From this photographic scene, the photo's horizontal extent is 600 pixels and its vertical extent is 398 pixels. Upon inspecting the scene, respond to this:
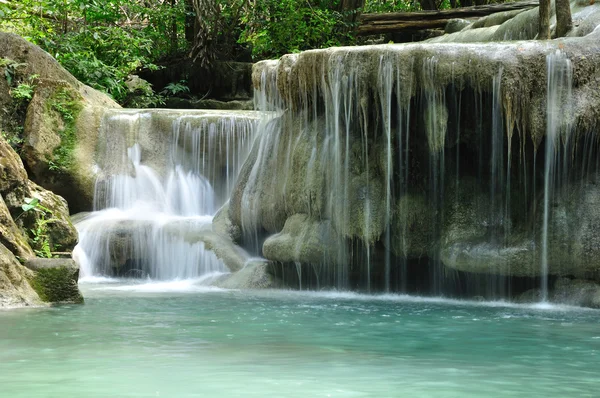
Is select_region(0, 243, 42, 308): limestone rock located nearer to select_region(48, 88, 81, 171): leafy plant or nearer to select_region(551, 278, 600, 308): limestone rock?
select_region(551, 278, 600, 308): limestone rock

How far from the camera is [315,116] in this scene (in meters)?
12.5

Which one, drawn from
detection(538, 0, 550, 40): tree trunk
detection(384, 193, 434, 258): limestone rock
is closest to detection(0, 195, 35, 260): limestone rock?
detection(384, 193, 434, 258): limestone rock

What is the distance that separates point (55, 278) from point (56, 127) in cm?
708

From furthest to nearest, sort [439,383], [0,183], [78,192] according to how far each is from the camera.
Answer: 1. [78,192]
2. [0,183]
3. [439,383]

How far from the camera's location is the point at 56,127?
16.0 m

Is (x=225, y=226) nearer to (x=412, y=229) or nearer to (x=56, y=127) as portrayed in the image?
(x=412, y=229)

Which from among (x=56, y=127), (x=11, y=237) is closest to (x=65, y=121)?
(x=56, y=127)

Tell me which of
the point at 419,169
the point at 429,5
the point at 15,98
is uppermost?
the point at 429,5

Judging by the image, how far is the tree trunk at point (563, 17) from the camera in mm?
12406

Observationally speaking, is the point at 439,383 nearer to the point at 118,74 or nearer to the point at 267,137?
the point at 267,137

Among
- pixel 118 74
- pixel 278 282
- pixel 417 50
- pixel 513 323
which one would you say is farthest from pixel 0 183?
pixel 118 74

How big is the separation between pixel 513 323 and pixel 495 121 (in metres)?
3.16

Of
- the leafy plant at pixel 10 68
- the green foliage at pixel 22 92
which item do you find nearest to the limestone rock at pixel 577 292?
the green foliage at pixel 22 92

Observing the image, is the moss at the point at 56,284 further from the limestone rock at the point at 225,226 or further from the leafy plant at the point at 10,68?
the leafy plant at the point at 10,68
